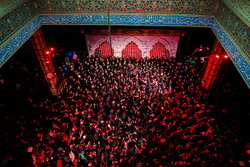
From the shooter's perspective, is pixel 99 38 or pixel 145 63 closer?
pixel 145 63

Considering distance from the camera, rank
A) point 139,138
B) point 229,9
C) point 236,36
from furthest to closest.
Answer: point 139,138, point 229,9, point 236,36

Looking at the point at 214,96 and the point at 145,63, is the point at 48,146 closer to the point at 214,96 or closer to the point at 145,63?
the point at 145,63

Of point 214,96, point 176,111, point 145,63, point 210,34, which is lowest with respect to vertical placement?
point 176,111

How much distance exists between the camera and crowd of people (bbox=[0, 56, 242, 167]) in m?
5.11

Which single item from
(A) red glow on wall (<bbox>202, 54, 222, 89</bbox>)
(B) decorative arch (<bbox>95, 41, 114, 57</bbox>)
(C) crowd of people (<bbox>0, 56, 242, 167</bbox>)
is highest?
(B) decorative arch (<bbox>95, 41, 114, 57</bbox>)

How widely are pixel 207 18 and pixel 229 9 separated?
0.96 metres

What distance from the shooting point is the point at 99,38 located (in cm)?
998

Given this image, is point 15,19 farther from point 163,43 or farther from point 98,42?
point 163,43

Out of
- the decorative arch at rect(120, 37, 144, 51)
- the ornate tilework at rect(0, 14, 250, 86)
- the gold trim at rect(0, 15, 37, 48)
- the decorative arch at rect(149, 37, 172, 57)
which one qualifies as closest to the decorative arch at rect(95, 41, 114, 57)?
the decorative arch at rect(120, 37, 144, 51)

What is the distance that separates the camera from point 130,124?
19.7 ft

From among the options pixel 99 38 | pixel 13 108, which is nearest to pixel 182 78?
pixel 99 38

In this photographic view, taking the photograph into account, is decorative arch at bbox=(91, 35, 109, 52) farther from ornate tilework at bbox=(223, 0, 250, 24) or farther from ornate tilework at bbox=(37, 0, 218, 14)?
ornate tilework at bbox=(223, 0, 250, 24)

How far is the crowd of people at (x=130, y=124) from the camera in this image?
5.11m

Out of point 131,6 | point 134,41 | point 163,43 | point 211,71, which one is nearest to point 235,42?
point 211,71
